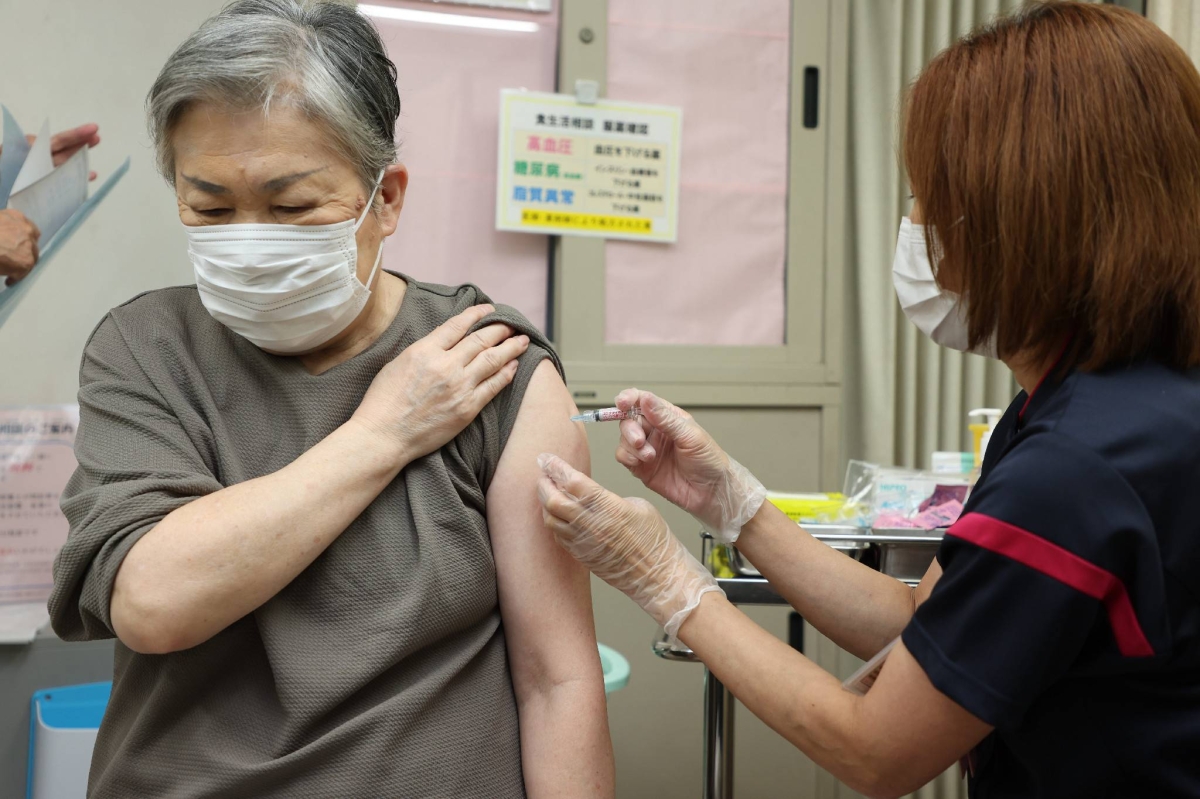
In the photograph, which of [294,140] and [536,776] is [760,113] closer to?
[294,140]

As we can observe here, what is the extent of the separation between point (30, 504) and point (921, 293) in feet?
6.08

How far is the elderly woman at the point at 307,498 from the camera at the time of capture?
98 centimetres

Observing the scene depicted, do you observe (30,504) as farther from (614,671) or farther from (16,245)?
(614,671)

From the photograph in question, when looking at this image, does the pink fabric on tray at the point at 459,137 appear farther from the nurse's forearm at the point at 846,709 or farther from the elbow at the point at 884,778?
the elbow at the point at 884,778

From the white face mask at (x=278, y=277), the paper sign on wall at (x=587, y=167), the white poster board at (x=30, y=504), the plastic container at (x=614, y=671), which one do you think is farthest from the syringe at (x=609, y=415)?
the white poster board at (x=30, y=504)

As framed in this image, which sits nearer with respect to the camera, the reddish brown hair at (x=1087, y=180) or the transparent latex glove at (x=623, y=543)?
the reddish brown hair at (x=1087, y=180)

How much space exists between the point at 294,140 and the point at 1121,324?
88cm

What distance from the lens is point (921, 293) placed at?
49.4 inches

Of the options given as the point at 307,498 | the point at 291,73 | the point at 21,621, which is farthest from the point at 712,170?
the point at 21,621

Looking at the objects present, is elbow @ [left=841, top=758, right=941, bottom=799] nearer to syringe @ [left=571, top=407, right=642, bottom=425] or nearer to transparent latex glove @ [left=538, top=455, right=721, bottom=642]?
transparent latex glove @ [left=538, top=455, right=721, bottom=642]

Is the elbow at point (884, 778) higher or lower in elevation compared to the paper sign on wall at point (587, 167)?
lower

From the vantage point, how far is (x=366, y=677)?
100cm

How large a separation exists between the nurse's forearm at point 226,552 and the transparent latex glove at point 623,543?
229mm

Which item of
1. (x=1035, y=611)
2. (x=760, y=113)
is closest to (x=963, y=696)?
(x=1035, y=611)
